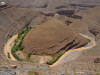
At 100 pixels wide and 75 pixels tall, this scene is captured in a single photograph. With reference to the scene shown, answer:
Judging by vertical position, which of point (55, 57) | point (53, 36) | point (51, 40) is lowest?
point (55, 57)

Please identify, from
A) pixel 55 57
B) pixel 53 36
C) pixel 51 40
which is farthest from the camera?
pixel 53 36

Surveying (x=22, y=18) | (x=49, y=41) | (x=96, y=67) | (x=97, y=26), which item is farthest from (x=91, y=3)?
(x=96, y=67)

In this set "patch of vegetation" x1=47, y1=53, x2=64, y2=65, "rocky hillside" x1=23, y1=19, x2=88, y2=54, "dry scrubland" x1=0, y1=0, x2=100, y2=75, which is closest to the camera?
"dry scrubland" x1=0, y1=0, x2=100, y2=75

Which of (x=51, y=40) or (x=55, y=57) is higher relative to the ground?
(x=51, y=40)

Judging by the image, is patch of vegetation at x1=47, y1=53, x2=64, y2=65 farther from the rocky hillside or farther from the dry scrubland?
the dry scrubland

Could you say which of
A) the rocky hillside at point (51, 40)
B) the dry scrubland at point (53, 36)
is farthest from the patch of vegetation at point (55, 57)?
the dry scrubland at point (53, 36)

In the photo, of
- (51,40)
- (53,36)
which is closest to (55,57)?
(51,40)

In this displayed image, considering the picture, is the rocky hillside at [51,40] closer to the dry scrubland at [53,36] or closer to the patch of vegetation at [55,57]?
the dry scrubland at [53,36]

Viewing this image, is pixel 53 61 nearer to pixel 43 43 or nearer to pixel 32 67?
pixel 43 43

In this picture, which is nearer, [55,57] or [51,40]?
[55,57]

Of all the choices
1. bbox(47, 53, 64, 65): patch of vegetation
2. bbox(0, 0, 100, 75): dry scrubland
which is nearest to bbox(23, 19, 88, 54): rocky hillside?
bbox(0, 0, 100, 75): dry scrubland

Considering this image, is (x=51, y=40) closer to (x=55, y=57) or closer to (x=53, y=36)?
(x=53, y=36)
